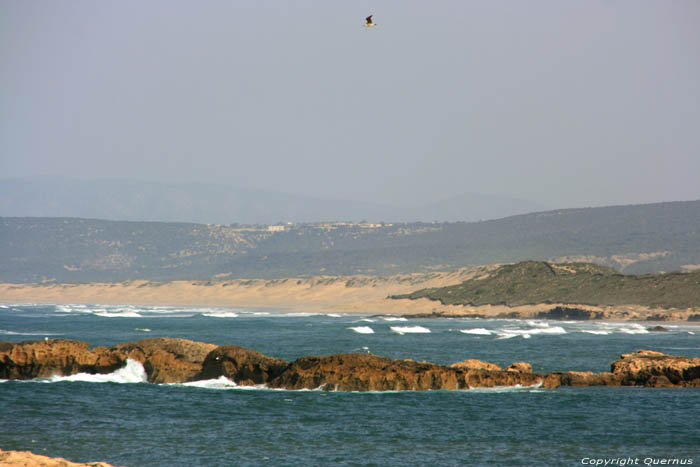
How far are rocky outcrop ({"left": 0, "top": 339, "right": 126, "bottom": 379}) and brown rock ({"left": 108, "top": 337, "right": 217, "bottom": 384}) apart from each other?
28.2 inches

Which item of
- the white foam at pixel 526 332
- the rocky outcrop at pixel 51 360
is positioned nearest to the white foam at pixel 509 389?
the rocky outcrop at pixel 51 360

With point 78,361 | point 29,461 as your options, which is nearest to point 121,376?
point 78,361

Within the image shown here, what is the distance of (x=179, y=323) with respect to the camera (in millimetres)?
84188

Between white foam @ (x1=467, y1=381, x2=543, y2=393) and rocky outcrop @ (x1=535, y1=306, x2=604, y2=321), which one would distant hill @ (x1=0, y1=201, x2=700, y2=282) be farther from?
white foam @ (x1=467, y1=381, x2=543, y2=393)

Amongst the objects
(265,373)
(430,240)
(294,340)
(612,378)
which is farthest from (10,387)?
(430,240)

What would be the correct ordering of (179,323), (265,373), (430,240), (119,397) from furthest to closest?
(430,240), (179,323), (265,373), (119,397)

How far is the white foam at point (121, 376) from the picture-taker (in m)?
36.8

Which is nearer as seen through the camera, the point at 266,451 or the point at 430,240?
the point at 266,451

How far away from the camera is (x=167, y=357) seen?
38000 mm

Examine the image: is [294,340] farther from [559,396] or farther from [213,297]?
[213,297]

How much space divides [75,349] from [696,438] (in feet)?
75.3

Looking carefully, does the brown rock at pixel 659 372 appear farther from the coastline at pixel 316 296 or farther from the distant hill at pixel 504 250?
the distant hill at pixel 504 250

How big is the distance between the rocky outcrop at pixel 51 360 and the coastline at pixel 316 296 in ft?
188

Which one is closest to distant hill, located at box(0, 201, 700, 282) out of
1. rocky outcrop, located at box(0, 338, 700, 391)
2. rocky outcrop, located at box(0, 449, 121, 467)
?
rocky outcrop, located at box(0, 338, 700, 391)
